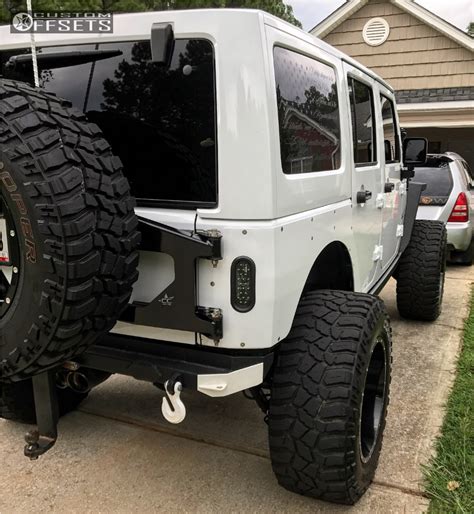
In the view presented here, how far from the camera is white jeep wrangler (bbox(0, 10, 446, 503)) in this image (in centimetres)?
171

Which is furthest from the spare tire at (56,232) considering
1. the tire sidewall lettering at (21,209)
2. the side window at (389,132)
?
the side window at (389,132)

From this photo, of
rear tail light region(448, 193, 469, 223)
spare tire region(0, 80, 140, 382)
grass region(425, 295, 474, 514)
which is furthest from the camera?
rear tail light region(448, 193, 469, 223)

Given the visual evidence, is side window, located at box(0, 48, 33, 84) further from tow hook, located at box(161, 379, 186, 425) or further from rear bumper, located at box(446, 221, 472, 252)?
rear bumper, located at box(446, 221, 472, 252)

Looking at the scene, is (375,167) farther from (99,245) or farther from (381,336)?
(99,245)

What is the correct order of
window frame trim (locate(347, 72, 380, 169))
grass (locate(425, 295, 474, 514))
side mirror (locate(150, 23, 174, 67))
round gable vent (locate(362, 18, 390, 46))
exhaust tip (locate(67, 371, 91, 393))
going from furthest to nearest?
round gable vent (locate(362, 18, 390, 46)), window frame trim (locate(347, 72, 380, 169)), exhaust tip (locate(67, 371, 91, 393)), grass (locate(425, 295, 474, 514)), side mirror (locate(150, 23, 174, 67))

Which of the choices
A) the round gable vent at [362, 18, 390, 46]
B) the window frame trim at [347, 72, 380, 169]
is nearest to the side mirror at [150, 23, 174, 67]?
the window frame trim at [347, 72, 380, 169]

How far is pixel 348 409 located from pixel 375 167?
1924 millimetres

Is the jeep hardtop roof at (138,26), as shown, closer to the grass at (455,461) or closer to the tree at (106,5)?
the grass at (455,461)

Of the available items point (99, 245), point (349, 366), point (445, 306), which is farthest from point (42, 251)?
point (445, 306)

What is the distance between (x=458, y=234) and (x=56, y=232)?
629 cm

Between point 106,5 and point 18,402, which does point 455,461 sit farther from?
point 106,5

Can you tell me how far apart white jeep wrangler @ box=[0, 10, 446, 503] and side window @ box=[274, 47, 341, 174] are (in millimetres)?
13

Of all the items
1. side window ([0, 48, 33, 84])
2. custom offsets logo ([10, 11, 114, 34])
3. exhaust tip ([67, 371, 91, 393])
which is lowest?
exhaust tip ([67, 371, 91, 393])

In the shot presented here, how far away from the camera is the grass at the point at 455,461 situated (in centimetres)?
249
